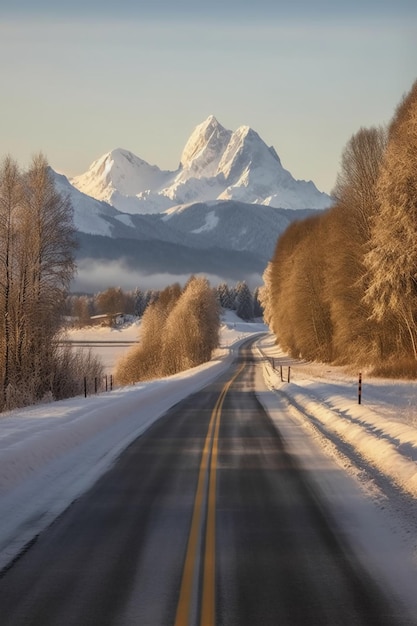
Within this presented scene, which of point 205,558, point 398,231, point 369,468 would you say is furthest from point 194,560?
point 398,231

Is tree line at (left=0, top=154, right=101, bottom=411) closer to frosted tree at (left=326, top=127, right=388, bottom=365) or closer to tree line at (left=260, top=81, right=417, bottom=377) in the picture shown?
tree line at (left=260, top=81, right=417, bottom=377)

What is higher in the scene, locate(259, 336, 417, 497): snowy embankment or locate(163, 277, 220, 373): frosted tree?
locate(163, 277, 220, 373): frosted tree

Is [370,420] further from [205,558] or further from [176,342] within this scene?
[176,342]

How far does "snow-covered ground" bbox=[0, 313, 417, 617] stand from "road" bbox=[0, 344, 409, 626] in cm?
31

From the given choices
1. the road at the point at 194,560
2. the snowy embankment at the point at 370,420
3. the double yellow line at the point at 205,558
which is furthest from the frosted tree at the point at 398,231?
the road at the point at 194,560

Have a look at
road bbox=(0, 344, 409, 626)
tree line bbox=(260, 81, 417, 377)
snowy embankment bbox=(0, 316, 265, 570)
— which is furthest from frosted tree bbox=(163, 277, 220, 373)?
road bbox=(0, 344, 409, 626)

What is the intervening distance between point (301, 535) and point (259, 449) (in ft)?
23.8

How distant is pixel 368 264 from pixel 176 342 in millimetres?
46565

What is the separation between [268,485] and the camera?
11383 mm

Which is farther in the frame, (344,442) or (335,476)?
(344,442)

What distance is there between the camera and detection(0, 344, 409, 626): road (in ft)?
19.2

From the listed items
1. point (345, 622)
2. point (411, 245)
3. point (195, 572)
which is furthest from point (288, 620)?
point (411, 245)

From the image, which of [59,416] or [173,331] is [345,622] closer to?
[59,416]

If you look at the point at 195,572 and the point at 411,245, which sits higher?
the point at 411,245
